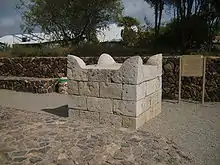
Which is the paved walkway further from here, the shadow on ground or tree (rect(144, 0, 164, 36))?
tree (rect(144, 0, 164, 36))

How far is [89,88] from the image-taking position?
5.82 metres

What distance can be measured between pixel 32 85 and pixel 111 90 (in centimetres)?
606

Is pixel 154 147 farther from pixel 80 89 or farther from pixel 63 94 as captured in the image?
pixel 63 94

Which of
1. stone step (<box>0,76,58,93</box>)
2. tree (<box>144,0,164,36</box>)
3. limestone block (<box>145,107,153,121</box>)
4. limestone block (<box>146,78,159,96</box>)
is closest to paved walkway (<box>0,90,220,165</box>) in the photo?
limestone block (<box>145,107,153,121</box>)

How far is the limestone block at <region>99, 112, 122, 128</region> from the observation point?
18.2 ft

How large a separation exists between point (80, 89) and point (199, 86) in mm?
4269

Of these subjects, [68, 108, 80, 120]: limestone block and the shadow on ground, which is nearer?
[68, 108, 80, 120]: limestone block

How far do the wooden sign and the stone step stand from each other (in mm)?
5108

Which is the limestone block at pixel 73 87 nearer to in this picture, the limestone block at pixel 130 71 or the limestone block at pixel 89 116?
the limestone block at pixel 89 116

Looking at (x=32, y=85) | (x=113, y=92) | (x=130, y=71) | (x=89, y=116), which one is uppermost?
(x=130, y=71)

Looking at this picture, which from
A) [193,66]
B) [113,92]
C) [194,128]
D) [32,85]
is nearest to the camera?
[113,92]

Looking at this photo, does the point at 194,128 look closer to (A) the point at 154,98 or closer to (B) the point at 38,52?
(A) the point at 154,98

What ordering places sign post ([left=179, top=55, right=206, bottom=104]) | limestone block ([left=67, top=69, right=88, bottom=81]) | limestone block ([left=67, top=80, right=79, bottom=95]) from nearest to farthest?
limestone block ([left=67, top=69, right=88, bottom=81]) < limestone block ([left=67, top=80, right=79, bottom=95]) < sign post ([left=179, top=55, right=206, bottom=104])

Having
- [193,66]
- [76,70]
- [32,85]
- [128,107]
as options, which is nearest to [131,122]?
[128,107]
